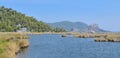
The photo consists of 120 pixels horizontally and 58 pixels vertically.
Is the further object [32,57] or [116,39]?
Answer: [116,39]

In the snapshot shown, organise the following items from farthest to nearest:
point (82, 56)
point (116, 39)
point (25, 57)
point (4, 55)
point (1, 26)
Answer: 1. point (1, 26)
2. point (116, 39)
3. point (82, 56)
4. point (25, 57)
5. point (4, 55)

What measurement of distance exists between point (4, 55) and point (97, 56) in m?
21.2

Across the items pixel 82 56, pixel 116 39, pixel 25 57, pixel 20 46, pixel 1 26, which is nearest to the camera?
pixel 25 57

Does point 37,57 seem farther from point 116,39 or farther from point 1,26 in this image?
point 1,26

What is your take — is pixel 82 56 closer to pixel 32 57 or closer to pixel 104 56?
pixel 104 56

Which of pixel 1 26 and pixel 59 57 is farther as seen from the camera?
pixel 1 26

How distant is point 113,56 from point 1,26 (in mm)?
147582

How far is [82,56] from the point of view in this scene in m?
54.3

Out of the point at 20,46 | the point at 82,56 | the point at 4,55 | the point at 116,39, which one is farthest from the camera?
the point at 116,39

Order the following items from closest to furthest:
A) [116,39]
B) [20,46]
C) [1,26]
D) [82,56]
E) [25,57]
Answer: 1. [25,57]
2. [82,56]
3. [20,46]
4. [116,39]
5. [1,26]

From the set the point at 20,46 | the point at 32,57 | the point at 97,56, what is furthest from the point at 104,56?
the point at 20,46

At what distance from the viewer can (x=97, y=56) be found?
179 feet

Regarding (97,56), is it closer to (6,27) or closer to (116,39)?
(116,39)

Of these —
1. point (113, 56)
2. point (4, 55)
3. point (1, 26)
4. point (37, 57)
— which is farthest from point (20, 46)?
point (1, 26)
